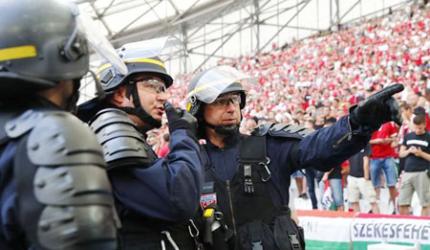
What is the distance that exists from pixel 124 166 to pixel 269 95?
21494 millimetres

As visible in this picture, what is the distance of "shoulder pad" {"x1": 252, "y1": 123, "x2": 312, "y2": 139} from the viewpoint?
12.1 feet

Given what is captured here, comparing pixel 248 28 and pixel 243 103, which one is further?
pixel 248 28

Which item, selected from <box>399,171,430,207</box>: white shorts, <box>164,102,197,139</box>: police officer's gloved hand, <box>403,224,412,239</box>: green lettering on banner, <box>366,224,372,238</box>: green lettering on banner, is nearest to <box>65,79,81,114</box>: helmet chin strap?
<box>164,102,197,139</box>: police officer's gloved hand

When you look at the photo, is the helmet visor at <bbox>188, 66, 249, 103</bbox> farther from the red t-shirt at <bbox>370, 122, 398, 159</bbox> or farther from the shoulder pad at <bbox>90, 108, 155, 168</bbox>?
the red t-shirt at <bbox>370, 122, 398, 159</bbox>

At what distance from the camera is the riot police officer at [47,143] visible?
163 centimetres

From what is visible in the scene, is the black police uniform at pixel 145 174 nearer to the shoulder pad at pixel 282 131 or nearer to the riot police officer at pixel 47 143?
the riot police officer at pixel 47 143

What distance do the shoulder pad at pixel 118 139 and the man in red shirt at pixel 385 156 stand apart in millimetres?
8214

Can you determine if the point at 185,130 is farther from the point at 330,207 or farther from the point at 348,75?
the point at 348,75

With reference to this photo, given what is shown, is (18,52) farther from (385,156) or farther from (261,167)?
(385,156)

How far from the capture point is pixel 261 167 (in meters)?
3.57

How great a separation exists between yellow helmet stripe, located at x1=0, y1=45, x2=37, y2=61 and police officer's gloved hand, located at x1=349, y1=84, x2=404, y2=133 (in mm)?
1757

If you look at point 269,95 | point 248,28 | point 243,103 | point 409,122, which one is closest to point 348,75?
point 269,95

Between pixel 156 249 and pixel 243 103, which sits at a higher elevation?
pixel 243 103

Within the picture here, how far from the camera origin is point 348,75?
20016mm
